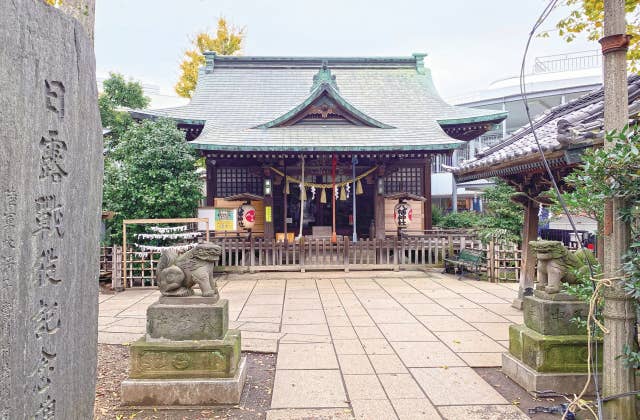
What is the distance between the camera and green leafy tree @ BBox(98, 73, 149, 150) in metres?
15.0

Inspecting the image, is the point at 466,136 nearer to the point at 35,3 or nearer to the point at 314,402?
the point at 314,402

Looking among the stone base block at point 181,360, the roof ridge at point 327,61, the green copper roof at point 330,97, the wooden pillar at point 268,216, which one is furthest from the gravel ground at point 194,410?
the roof ridge at point 327,61

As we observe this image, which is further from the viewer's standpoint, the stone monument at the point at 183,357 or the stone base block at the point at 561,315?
the stone base block at the point at 561,315

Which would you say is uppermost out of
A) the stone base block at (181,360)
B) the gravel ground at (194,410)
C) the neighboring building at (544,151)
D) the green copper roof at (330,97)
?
the green copper roof at (330,97)

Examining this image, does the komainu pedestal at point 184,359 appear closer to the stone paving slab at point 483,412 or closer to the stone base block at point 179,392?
the stone base block at point 179,392

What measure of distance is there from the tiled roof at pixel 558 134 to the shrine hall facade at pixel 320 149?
3.95m

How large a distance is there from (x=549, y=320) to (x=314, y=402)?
254cm

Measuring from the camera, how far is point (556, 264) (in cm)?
416

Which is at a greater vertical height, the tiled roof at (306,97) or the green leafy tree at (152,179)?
the tiled roof at (306,97)

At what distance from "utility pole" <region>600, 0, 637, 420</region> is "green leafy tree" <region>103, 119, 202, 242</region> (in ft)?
30.6

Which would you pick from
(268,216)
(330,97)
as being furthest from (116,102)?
(330,97)

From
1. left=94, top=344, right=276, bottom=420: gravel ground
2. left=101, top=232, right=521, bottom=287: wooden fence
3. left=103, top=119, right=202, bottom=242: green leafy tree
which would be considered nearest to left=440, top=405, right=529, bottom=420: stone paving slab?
left=94, top=344, right=276, bottom=420: gravel ground

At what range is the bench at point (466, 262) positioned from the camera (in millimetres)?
9995

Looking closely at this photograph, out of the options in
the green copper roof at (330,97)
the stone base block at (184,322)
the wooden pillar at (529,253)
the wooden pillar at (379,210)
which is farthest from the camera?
the green copper roof at (330,97)
